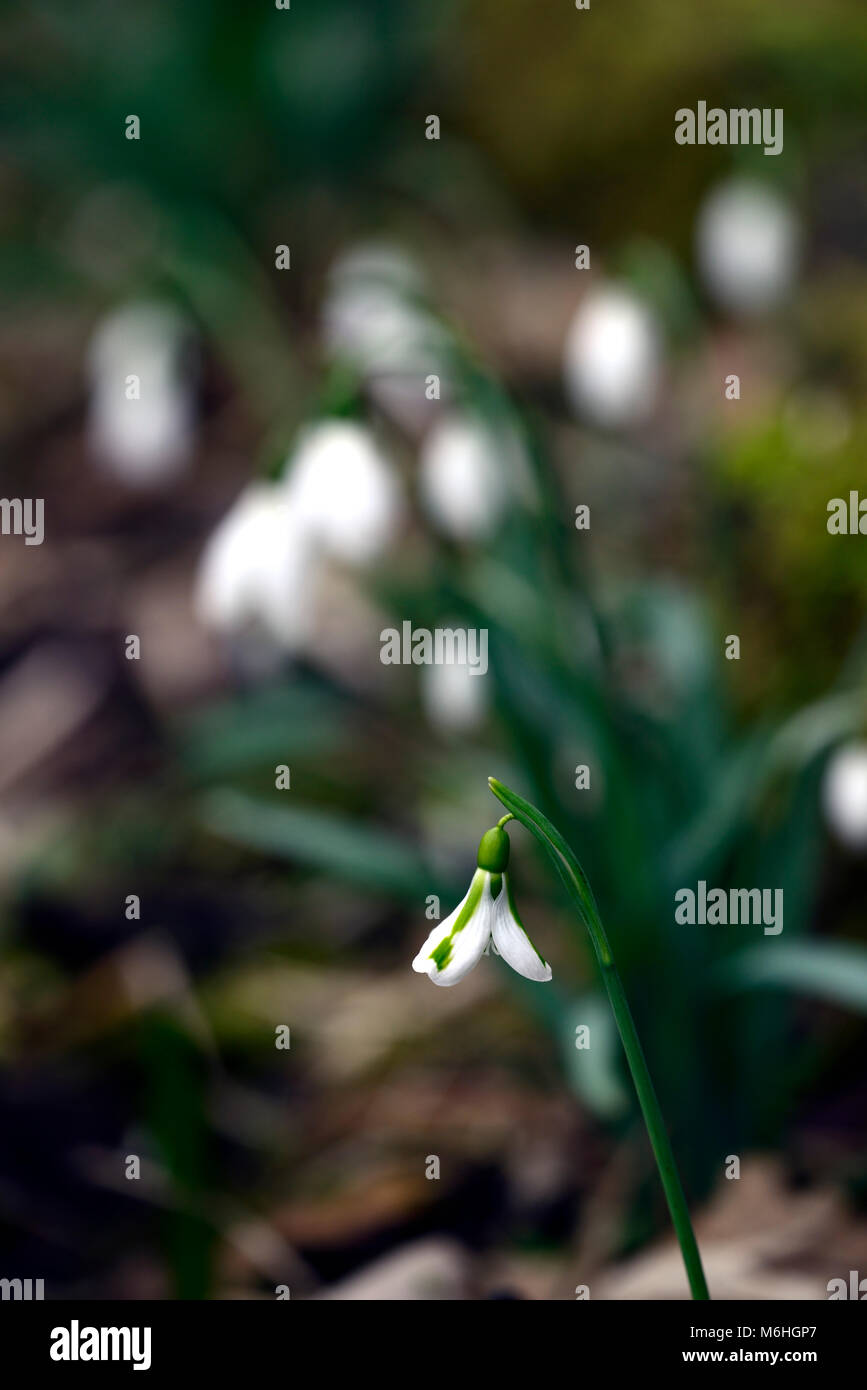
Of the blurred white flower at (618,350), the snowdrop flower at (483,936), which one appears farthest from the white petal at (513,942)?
the blurred white flower at (618,350)

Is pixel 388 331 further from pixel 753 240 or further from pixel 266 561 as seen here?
pixel 266 561

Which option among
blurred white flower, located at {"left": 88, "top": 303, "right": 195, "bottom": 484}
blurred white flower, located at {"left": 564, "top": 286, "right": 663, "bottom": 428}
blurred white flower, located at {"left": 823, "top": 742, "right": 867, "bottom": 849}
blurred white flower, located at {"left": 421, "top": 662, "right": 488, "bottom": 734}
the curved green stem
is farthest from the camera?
blurred white flower, located at {"left": 88, "top": 303, "right": 195, "bottom": 484}

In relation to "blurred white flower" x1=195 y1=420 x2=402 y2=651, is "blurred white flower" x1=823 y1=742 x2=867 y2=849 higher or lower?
lower

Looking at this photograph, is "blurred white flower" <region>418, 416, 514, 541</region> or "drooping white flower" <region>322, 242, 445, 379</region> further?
"blurred white flower" <region>418, 416, 514, 541</region>

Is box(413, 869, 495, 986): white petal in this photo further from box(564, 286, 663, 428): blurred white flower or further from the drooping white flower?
box(564, 286, 663, 428): blurred white flower

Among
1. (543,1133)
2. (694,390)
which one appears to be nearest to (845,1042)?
(543,1133)

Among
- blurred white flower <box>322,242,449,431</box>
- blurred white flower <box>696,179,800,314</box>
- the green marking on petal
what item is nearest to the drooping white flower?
blurred white flower <box>322,242,449,431</box>

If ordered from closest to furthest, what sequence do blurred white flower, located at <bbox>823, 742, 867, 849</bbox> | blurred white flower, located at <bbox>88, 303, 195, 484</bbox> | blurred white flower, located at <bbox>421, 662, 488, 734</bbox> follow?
blurred white flower, located at <bbox>823, 742, 867, 849</bbox>
blurred white flower, located at <bbox>421, 662, 488, 734</bbox>
blurred white flower, located at <bbox>88, 303, 195, 484</bbox>

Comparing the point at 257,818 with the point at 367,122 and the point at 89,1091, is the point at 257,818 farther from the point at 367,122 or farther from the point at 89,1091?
the point at 367,122

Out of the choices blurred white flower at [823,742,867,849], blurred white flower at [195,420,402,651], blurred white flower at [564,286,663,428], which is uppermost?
blurred white flower at [564,286,663,428]
